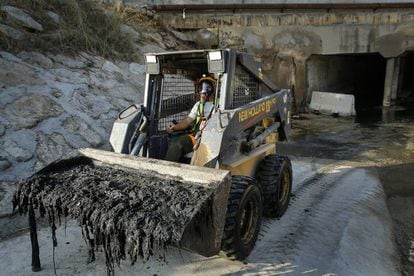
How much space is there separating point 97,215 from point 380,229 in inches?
138

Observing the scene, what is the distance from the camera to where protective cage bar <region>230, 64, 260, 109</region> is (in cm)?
438

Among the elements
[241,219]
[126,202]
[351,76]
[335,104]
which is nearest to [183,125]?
[241,219]

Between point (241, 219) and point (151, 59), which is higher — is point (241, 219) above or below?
below

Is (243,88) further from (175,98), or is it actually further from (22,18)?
(22,18)

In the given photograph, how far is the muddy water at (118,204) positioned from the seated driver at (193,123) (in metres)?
0.76

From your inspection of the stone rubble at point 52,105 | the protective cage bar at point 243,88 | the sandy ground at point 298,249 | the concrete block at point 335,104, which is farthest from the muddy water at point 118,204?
the concrete block at point 335,104

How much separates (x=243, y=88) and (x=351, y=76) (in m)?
16.2

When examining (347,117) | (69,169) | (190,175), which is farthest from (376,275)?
(347,117)

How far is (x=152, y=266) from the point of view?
11.7 ft

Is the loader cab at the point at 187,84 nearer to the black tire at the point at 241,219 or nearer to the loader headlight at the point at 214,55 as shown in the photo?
the loader headlight at the point at 214,55

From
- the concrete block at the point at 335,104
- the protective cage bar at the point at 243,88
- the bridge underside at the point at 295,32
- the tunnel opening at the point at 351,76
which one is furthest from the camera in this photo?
the tunnel opening at the point at 351,76

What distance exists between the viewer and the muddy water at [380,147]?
5.23 metres

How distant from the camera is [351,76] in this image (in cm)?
1900

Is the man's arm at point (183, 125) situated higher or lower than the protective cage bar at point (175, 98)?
lower
